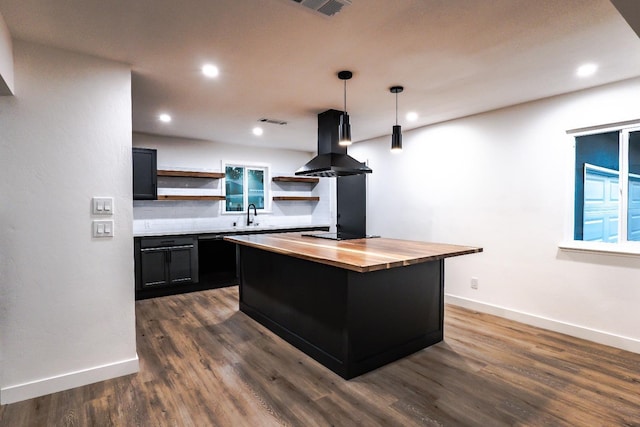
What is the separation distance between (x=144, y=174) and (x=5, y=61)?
2.81 m

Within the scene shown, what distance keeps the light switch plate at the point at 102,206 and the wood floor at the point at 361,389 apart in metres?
1.23

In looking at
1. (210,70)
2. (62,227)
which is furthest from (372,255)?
(62,227)

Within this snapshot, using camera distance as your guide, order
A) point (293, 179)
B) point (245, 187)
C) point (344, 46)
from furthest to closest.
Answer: point (293, 179)
point (245, 187)
point (344, 46)

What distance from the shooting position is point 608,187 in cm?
328

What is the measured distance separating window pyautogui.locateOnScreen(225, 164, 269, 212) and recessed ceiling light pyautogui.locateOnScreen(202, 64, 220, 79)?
324 cm

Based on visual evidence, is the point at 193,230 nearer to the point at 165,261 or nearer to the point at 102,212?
the point at 165,261

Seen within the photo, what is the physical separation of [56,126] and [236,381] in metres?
2.19

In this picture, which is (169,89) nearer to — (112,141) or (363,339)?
(112,141)

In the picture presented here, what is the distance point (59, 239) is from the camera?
237cm

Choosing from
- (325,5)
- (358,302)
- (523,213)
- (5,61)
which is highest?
(325,5)

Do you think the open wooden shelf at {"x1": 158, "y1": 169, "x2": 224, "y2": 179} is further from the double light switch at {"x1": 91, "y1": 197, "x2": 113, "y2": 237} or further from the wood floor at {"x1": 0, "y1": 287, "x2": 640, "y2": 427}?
the double light switch at {"x1": 91, "y1": 197, "x2": 113, "y2": 237}

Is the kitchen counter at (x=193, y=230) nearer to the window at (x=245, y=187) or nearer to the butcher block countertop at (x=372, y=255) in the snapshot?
the window at (x=245, y=187)

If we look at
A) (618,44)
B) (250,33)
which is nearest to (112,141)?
(250,33)

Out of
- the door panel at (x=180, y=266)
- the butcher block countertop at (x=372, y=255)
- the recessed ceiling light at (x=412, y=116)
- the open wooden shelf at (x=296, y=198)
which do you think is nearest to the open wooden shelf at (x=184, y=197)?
the door panel at (x=180, y=266)
